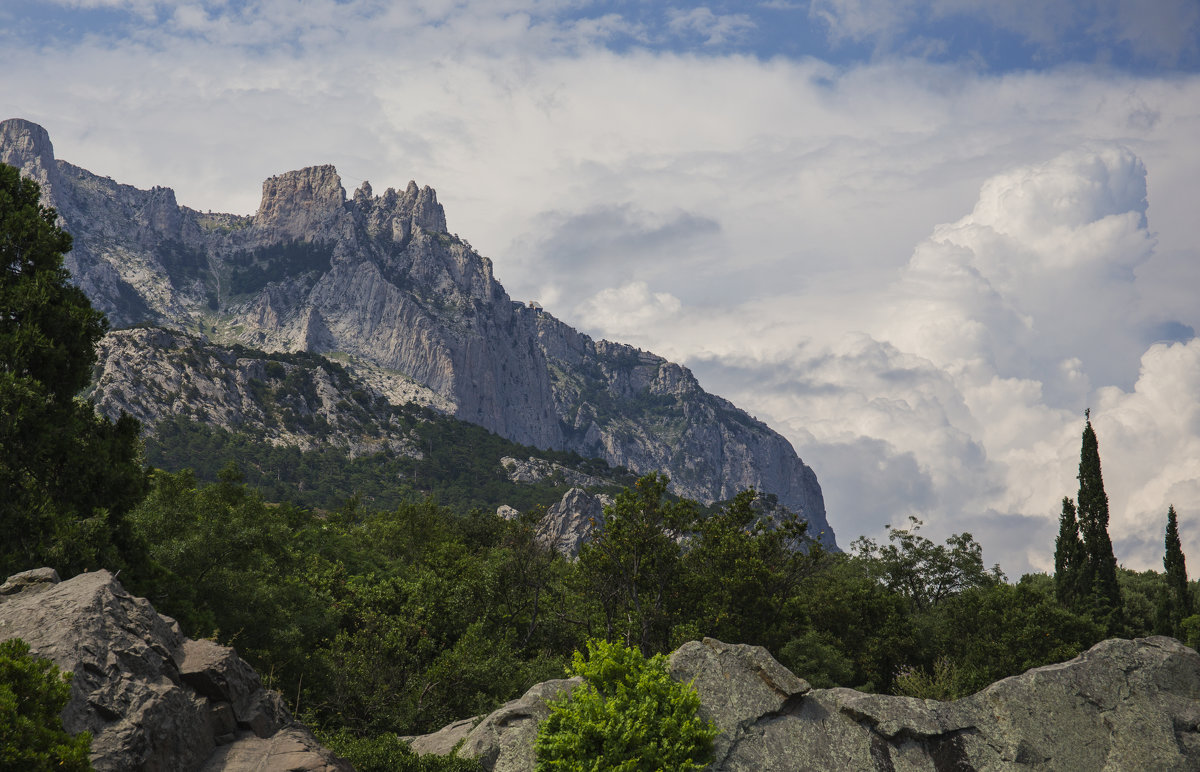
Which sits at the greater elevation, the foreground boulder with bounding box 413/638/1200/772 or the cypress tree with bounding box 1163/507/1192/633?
the cypress tree with bounding box 1163/507/1192/633

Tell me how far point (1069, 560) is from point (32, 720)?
75.0 metres

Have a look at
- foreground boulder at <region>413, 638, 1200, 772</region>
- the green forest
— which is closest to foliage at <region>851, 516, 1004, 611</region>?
the green forest

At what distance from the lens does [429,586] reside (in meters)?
42.1

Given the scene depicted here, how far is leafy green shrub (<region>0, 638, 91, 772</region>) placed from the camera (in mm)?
11383

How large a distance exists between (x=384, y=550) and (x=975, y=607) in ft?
157

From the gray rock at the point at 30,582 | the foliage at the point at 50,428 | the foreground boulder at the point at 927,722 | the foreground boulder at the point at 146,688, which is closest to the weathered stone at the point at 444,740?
the foreground boulder at the point at 927,722

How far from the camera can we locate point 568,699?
Result: 22.2 meters

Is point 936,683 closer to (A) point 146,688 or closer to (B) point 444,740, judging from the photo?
(B) point 444,740

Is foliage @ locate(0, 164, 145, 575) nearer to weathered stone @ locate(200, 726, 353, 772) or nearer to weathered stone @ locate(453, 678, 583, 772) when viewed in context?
→ weathered stone @ locate(200, 726, 353, 772)

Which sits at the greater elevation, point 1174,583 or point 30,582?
point 1174,583

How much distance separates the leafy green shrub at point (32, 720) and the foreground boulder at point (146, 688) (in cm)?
189

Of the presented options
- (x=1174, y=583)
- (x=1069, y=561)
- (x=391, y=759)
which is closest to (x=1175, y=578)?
(x=1174, y=583)

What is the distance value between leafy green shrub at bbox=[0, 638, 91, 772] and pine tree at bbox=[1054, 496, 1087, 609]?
70732 millimetres

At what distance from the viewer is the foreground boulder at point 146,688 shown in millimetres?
14781
